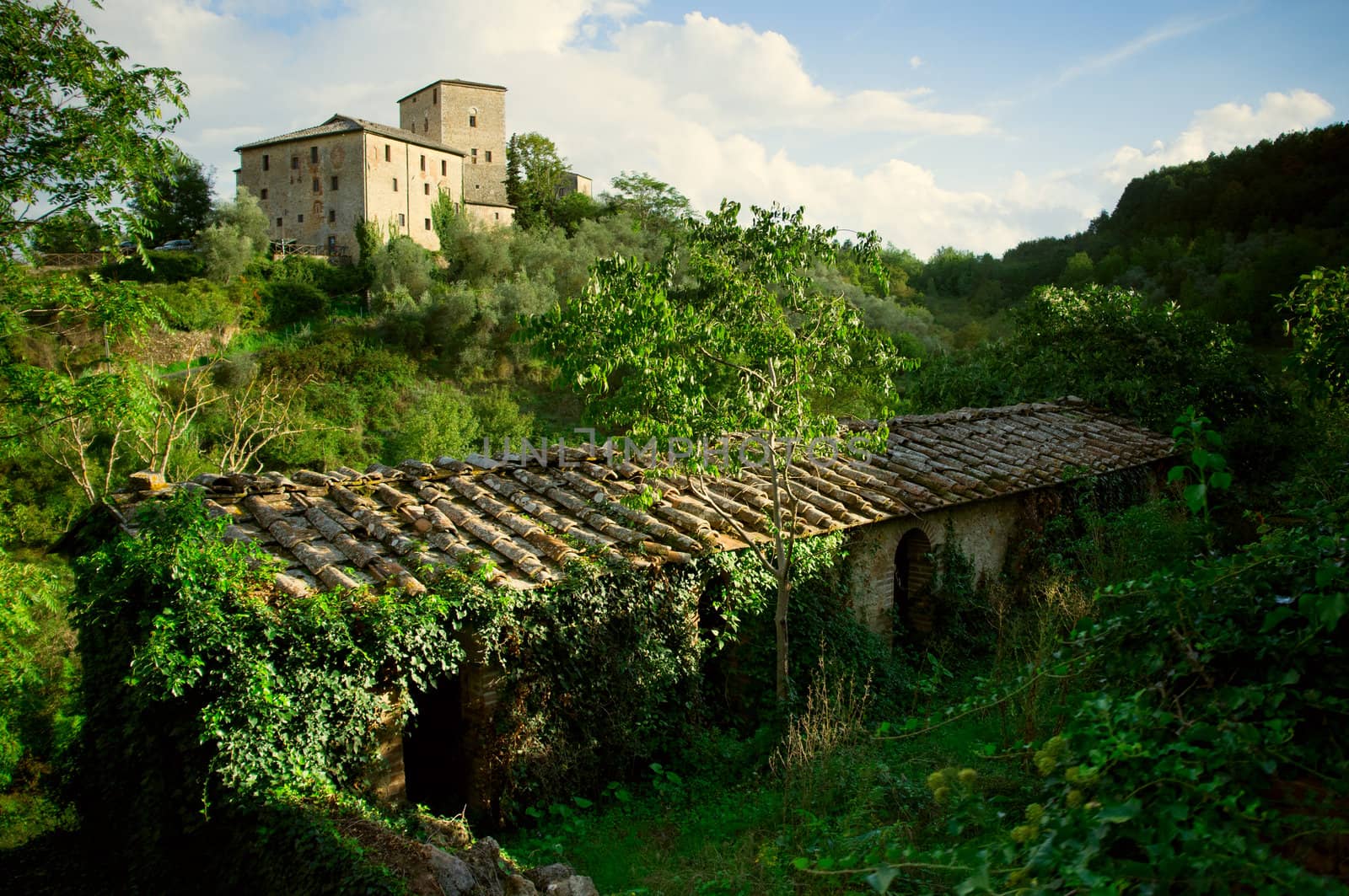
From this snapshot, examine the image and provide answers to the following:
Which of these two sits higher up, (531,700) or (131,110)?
(131,110)

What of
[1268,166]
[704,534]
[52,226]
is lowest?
[704,534]

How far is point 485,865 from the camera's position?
505 centimetres

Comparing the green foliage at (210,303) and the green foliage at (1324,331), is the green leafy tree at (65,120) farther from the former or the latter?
the green foliage at (210,303)

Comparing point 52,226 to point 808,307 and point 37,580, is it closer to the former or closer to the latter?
point 37,580

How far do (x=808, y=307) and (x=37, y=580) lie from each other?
1063 centimetres

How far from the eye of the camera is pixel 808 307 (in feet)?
25.1

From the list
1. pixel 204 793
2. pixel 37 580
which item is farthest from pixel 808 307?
pixel 37 580

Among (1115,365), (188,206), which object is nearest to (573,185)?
(188,206)

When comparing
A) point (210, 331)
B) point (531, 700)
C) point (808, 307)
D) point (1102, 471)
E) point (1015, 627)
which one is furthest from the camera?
point (210, 331)

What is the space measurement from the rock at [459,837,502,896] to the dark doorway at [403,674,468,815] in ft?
8.96

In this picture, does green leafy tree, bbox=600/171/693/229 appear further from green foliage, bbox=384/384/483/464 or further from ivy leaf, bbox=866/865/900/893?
ivy leaf, bbox=866/865/900/893

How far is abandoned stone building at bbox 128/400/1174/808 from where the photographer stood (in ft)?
22.3

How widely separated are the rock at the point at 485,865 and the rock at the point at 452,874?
1.8 inches

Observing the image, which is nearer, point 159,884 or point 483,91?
point 159,884
